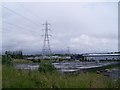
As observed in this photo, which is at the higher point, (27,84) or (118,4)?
(118,4)

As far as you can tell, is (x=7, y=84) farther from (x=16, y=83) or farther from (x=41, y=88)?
(x=41, y=88)

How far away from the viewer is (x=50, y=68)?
11406 millimetres

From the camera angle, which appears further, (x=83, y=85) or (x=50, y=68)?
(x=50, y=68)

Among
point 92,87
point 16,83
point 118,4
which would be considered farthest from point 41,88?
point 118,4

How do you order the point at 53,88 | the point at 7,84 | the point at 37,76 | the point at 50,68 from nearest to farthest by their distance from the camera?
1. the point at 53,88
2. the point at 7,84
3. the point at 37,76
4. the point at 50,68

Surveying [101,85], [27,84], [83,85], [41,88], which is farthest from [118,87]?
[27,84]

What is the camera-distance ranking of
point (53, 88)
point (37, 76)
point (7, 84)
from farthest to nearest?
1. point (37, 76)
2. point (7, 84)
3. point (53, 88)

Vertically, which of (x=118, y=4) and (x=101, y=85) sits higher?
(x=118, y=4)

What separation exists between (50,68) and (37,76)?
7.63 ft

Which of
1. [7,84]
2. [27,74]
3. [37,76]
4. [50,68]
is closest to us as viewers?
[7,84]

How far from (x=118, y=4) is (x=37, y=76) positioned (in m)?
4.00

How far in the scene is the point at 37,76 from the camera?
9.12 meters

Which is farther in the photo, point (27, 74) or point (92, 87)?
point (27, 74)

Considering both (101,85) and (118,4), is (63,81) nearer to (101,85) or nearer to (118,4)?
(101,85)
